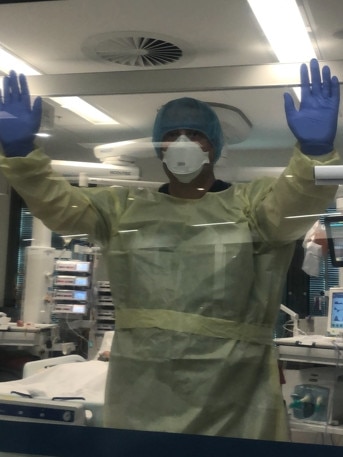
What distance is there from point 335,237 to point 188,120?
521 mm

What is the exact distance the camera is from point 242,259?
63.2 inches

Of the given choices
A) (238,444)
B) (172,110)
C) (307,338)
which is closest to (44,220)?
(172,110)

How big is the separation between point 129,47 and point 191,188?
3.07 ft

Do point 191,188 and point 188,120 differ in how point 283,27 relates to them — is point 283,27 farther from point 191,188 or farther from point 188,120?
point 191,188

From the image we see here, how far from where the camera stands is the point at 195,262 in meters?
1.61

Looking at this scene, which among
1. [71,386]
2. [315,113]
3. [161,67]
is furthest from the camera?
[71,386]

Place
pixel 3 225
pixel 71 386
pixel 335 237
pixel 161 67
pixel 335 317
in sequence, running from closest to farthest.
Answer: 1. pixel 335 237
2. pixel 3 225
3. pixel 161 67
4. pixel 71 386
5. pixel 335 317

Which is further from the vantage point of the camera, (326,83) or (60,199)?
(60,199)

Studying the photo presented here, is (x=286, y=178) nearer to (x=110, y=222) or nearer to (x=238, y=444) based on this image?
(x=110, y=222)

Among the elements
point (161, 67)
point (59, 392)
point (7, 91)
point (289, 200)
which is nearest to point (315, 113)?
point (289, 200)

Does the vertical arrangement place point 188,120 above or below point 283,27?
Answer: below

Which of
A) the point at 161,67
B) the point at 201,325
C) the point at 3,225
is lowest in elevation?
the point at 201,325

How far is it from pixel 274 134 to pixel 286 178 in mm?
176

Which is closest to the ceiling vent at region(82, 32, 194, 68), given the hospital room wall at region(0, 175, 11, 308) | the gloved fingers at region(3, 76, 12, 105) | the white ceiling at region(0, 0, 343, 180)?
the white ceiling at region(0, 0, 343, 180)
